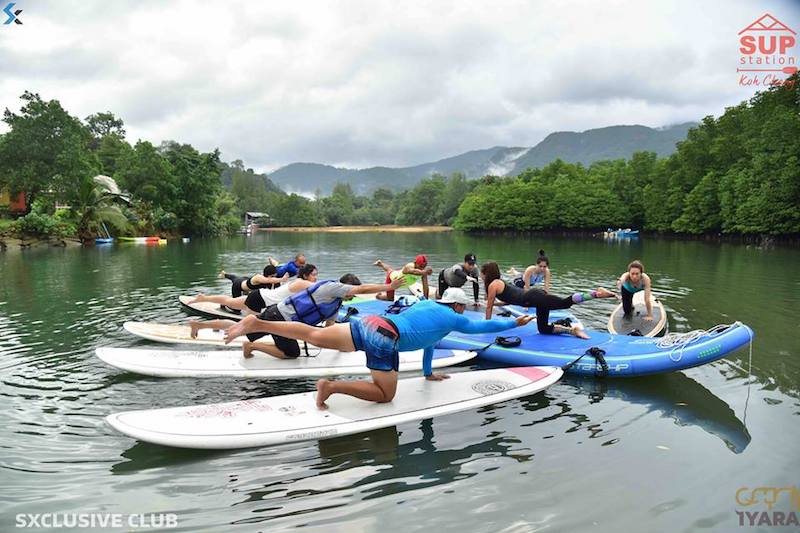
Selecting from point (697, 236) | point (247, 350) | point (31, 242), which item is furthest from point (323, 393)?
point (697, 236)

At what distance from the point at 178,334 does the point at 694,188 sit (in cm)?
6307

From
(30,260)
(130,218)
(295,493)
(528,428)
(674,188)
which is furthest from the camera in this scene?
(674,188)

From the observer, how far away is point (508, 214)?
8619 cm

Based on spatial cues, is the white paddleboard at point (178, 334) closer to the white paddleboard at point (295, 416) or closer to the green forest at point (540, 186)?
the white paddleboard at point (295, 416)

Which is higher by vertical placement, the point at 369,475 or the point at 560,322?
the point at 560,322

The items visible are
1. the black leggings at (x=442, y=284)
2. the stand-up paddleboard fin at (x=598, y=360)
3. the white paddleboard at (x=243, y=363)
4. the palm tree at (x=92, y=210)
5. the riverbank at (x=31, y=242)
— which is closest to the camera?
the stand-up paddleboard fin at (x=598, y=360)

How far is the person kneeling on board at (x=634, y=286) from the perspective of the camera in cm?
1092

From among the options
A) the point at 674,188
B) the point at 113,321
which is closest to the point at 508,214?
the point at 674,188

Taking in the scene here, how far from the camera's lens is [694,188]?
59.0m

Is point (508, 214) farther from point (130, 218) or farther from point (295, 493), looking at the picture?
point (295, 493)

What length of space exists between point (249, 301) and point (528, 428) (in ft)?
20.1

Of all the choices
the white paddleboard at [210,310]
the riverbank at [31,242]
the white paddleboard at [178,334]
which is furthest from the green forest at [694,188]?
the riverbank at [31,242]

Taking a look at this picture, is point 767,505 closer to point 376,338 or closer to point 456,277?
point 376,338

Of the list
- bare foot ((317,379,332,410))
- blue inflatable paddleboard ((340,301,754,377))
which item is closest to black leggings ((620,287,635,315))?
blue inflatable paddleboard ((340,301,754,377))
